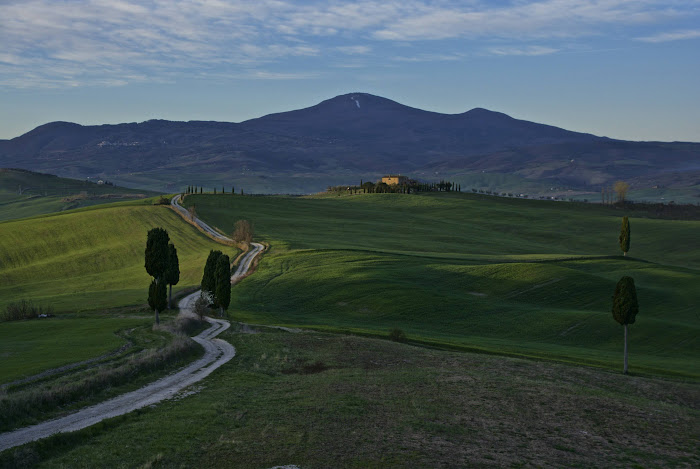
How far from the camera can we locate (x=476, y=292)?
85.5 metres

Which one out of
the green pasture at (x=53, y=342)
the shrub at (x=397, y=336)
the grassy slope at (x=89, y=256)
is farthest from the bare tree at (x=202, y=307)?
the shrub at (x=397, y=336)

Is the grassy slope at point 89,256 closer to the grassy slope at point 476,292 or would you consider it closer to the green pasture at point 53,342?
the grassy slope at point 476,292

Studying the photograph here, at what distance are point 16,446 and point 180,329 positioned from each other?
103ft

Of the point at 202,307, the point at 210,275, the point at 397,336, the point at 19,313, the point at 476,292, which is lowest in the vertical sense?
the point at 19,313

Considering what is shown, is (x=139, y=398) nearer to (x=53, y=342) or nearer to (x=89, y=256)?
(x=53, y=342)

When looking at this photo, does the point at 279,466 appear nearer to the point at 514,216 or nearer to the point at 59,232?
the point at 59,232

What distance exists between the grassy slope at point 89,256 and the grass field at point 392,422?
151ft

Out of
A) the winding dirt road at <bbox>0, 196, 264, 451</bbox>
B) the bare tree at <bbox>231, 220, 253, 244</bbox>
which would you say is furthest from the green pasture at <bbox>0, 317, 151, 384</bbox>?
the bare tree at <bbox>231, 220, 253, 244</bbox>

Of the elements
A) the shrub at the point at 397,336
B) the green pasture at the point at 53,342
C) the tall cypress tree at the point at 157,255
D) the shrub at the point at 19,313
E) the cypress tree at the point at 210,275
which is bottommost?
the shrub at the point at 19,313

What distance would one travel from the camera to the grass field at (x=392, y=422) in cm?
2477

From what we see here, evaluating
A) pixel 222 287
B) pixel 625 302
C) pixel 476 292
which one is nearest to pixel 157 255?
pixel 222 287

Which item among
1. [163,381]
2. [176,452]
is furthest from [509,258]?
[176,452]

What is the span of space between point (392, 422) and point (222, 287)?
4349 centimetres

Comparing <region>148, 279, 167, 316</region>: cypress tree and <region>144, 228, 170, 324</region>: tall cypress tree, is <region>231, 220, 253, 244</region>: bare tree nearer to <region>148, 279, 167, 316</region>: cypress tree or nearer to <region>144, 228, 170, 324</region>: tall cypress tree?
<region>144, 228, 170, 324</region>: tall cypress tree
